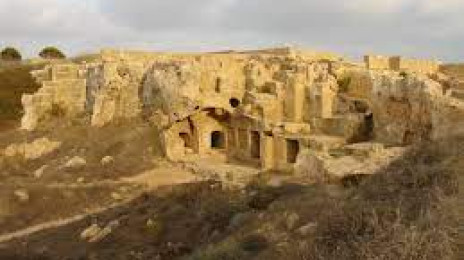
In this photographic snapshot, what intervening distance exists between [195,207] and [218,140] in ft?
47.8

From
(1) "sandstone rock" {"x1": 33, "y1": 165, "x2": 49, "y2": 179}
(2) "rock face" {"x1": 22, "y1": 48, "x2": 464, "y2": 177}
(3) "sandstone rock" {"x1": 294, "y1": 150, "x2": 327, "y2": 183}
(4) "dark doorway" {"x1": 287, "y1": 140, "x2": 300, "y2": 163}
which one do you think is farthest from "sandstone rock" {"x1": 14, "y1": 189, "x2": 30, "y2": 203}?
(4) "dark doorway" {"x1": 287, "y1": 140, "x2": 300, "y2": 163}

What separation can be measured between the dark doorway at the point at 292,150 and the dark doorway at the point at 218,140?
4153 millimetres

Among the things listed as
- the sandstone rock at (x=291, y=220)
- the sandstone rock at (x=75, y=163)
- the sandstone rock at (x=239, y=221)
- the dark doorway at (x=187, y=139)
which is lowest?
the sandstone rock at (x=75, y=163)

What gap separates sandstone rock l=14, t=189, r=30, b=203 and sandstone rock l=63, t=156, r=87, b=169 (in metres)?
3.97

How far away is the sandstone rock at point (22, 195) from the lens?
99.1ft

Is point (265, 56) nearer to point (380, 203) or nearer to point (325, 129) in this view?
point (325, 129)

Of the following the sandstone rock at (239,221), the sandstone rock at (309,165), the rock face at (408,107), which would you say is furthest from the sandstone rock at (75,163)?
the sandstone rock at (239,221)

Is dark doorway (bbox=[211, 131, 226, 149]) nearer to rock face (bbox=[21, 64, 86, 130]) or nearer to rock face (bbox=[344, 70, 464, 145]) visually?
rock face (bbox=[344, 70, 464, 145])

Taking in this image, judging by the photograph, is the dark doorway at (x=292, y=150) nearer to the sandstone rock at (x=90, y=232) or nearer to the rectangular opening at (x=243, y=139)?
the rectangular opening at (x=243, y=139)

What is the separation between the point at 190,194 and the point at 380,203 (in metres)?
19.1

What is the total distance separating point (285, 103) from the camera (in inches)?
1495

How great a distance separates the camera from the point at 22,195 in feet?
100

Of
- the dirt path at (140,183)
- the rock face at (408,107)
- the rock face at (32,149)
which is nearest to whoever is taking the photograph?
the dirt path at (140,183)

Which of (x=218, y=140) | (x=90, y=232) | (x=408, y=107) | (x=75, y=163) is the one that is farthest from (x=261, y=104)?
(x=90, y=232)
